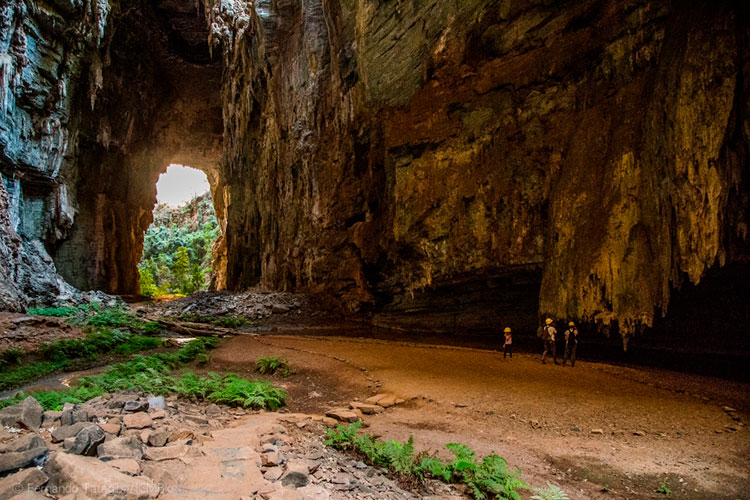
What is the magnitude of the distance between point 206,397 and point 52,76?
23.1 meters

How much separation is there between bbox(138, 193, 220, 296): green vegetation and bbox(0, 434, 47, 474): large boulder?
130 ft

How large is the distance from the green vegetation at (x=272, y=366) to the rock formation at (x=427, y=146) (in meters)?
6.12

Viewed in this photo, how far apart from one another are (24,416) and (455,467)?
12.4 ft

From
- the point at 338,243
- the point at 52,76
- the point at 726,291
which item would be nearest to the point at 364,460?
the point at 726,291

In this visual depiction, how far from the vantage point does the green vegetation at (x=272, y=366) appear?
28.4 feet

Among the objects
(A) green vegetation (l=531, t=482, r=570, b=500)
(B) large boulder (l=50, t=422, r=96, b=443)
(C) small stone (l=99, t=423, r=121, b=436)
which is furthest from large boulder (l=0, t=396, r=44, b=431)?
(A) green vegetation (l=531, t=482, r=570, b=500)

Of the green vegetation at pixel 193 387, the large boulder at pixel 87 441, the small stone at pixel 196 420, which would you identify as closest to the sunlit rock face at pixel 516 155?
the green vegetation at pixel 193 387

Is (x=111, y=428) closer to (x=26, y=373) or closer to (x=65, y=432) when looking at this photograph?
(x=65, y=432)

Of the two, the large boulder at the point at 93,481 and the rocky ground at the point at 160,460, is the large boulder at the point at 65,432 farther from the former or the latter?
the large boulder at the point at 93,481

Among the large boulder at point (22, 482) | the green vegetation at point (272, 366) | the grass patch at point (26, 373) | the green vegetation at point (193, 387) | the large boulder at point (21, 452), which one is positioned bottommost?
the grass patch at point (26, 373)

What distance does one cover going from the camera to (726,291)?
8.54 m

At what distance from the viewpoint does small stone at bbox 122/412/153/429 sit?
11.4 feet

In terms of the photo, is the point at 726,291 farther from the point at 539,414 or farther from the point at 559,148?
the point at 539,414

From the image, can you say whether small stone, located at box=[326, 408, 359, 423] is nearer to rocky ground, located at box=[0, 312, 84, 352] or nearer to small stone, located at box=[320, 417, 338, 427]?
small stone, located at box=[320, 417, 338, 427]
